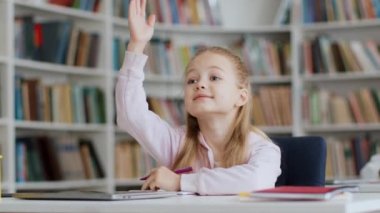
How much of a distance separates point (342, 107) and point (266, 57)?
60cm

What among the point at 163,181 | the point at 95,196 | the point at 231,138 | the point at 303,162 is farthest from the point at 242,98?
the point at 95,196

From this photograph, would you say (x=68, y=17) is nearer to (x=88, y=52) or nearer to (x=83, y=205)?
(x=88, y=52)

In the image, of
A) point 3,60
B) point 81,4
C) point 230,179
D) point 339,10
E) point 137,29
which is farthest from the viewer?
point 339,10

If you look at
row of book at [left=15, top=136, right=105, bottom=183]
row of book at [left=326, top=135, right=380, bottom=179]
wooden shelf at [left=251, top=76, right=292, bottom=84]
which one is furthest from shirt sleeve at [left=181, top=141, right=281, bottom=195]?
wooden shelf at [left=251, top=76, right=292, bottom=84]

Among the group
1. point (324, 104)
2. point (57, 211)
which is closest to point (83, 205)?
point (57, 211)

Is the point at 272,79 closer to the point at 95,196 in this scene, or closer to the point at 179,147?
the point at 179,147

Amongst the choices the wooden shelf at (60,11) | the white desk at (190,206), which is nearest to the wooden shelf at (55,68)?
the wooden shelf at (60,11)

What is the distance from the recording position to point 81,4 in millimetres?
4656

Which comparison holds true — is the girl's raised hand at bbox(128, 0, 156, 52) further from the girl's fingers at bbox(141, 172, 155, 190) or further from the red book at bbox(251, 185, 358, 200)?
the red book at bbox(251, 185, 358, 200)

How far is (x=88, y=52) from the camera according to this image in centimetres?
469

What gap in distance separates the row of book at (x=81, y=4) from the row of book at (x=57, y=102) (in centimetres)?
48

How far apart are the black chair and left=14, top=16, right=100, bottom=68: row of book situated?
244cm

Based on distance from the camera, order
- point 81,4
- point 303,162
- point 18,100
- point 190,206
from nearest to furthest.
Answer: point 190,206 < point 303,162 < point 18,100 < point 81,4

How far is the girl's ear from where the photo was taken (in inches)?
85.9
